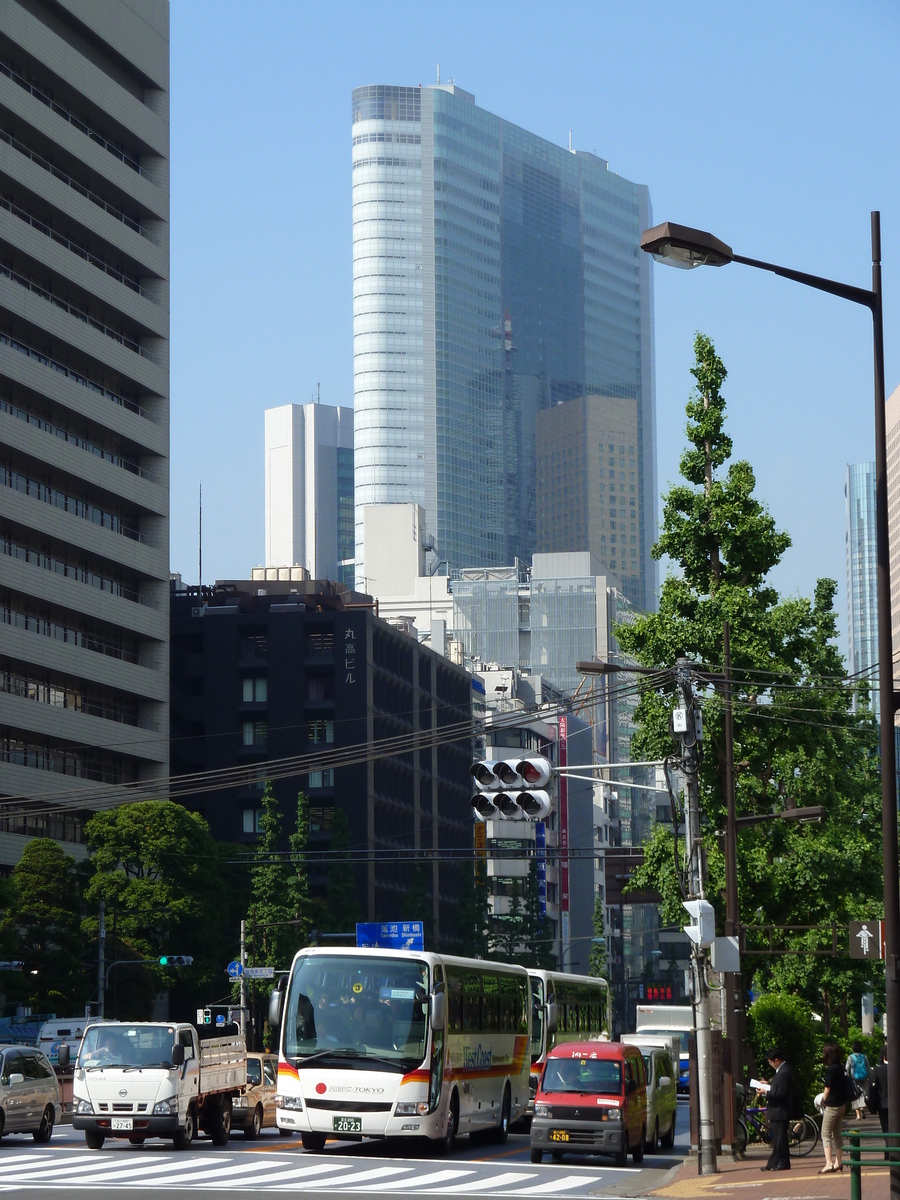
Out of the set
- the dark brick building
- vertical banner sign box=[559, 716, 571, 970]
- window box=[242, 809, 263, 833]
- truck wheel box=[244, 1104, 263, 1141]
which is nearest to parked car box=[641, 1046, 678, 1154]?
truck wheel box=[244, 1104, 263, 1141]

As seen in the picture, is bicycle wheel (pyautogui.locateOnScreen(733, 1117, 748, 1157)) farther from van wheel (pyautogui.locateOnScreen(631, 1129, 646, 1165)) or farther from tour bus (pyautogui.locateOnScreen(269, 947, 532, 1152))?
tour bus (pyautogui.locateOnScreen(269, 947, 532, 1152))

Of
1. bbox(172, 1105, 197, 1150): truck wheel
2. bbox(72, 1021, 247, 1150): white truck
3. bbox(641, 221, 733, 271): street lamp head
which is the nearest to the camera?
bbox(641, 221, 733, 271): street lamp head

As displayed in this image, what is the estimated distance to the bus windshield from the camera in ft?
95.9

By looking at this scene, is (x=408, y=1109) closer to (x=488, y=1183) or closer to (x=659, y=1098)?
(x=488, y=1183)

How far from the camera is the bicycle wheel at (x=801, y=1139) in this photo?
29609 millimetres

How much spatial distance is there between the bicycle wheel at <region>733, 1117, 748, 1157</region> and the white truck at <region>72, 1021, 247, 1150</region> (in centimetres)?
919

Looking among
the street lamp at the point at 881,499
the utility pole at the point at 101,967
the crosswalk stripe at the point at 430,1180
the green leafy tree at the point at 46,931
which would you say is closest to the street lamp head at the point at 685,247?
the street lamp at the point at 881,499

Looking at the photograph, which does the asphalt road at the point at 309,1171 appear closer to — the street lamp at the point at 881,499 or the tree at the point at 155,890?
the street lamp at the point at 881,499

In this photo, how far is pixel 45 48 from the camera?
308 ft

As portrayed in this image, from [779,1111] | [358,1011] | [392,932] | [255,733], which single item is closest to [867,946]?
[779,1111]

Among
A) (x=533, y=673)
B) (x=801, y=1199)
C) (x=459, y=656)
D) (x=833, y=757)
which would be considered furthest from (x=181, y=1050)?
(x=533, y=673)

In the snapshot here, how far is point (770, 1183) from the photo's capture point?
23.9 m

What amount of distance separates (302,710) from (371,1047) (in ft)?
282

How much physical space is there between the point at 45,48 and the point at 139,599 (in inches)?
1185
